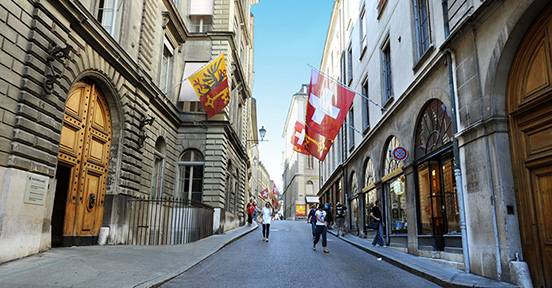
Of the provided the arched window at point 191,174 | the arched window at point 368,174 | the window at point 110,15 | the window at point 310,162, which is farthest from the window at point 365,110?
the window at point 310,162

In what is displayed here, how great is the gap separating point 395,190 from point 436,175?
3946 millimetres

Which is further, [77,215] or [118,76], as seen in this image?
[118,76]

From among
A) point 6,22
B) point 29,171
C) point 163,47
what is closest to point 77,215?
point 29,171

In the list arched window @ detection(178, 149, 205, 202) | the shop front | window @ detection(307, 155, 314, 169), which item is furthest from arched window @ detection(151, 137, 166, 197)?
window @ detection(307, 155, 314, 169)

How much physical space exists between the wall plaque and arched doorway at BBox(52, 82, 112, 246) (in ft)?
5.83

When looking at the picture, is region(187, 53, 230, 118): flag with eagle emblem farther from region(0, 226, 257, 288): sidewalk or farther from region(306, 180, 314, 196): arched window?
region(306, 180, 314, 196): arched window

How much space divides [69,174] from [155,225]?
351 cm

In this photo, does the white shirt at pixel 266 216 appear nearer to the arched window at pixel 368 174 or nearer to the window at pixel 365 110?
the arched window at pixel 368 174

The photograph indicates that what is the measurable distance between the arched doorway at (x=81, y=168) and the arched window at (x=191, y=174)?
8.73m

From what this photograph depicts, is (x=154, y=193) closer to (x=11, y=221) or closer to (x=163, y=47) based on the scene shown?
(x=163, y=47)

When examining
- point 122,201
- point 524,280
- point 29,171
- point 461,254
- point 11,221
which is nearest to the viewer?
point 524,280

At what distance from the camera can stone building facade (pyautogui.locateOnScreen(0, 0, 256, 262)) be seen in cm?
869

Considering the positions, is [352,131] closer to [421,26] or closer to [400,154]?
[400,154]

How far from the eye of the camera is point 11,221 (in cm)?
827
